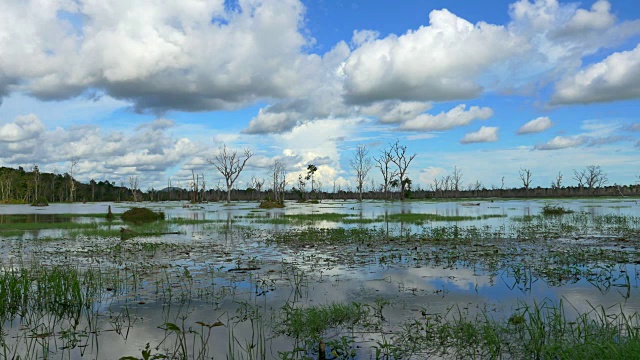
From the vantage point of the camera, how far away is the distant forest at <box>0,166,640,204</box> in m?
110

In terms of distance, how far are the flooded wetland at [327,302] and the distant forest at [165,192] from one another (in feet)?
301

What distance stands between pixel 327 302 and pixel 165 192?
149 meters

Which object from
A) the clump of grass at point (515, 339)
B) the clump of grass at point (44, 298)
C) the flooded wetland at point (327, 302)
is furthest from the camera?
the clump of grass at point (44, 298)

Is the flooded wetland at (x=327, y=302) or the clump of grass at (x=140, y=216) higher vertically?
the clump of grass at (x=140, y=216)

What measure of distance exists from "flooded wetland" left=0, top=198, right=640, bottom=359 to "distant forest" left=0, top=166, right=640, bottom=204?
9182 cm

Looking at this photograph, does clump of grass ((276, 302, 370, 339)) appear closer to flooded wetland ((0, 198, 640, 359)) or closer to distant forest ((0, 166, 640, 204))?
flooded wetland ((0, 198, 640, 359))

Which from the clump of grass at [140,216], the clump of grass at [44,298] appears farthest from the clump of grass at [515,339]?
the clump of grass at [140,216]

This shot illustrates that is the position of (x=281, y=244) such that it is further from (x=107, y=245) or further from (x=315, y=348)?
(x=315, y=348)

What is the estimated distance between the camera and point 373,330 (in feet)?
20.8

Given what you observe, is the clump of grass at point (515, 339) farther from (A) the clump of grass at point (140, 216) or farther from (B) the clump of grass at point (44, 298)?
(A) the clump of grass at point (140, 216)

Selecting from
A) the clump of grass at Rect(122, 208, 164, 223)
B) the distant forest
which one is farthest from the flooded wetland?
the distant forest

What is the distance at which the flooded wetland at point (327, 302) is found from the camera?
5621 mm

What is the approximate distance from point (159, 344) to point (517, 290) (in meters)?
7.17

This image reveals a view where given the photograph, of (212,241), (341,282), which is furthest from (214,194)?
(341,282)
